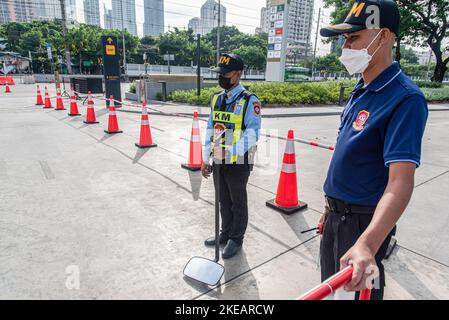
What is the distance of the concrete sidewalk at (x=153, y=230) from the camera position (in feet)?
9.36

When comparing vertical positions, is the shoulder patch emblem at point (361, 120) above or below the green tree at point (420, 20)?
below

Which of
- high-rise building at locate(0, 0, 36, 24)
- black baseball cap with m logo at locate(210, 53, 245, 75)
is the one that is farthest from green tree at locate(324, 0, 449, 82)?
high-rise building at locate(0, 0, 36, 24)

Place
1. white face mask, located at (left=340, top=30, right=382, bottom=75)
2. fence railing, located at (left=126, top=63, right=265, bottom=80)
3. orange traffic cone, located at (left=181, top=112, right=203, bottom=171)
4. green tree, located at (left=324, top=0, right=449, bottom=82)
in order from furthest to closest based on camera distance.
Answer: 1. fence railing, located at (left=126, top=63, right=265, bottom=80)
2. green tree, located at (left=324, top=0, right=449, bottom=82)
3. orange traffic cone, located at (left=181, top=112, right=203, bottom=171)
4. white face mask, located at (left=340, top=30, right=382, bottom=75)

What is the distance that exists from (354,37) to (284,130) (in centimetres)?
931

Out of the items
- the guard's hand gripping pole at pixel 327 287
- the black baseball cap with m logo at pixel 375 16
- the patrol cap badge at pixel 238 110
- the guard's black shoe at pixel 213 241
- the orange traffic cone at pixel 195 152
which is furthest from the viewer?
the orange traffic cone at pixel 195 152

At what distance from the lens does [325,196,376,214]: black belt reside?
173 centimetres

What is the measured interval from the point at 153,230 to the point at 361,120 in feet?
9.75

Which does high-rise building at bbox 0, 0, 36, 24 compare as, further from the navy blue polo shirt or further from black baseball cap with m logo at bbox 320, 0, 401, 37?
the navy blue polo shirt

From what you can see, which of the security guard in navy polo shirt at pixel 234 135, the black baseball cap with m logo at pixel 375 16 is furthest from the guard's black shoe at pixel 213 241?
the black baseball cap with m logo at pixel 375 16

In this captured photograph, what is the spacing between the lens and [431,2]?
24.9 meters

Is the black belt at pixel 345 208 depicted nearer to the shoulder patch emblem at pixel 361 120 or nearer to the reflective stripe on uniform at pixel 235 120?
the shoulder patch emblem at pixel 361 120

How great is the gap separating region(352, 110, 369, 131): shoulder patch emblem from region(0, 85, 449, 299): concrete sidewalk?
176 cm
